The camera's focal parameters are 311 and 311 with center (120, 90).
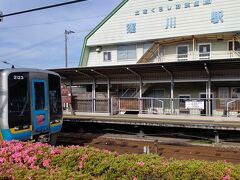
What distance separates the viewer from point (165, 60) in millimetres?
22703

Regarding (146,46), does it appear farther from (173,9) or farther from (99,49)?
(99,49)

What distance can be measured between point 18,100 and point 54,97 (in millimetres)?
1934

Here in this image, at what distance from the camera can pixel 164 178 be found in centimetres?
452

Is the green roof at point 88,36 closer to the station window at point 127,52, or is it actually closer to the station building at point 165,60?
the station building at point 165,60

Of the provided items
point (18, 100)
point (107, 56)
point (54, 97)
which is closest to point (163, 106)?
point (54, 97)

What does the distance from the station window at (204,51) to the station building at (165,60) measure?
0.22ft

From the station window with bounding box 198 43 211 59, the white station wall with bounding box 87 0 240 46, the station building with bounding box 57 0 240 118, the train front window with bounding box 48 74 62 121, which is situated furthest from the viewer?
the station window with bounding box 198 43 211 59

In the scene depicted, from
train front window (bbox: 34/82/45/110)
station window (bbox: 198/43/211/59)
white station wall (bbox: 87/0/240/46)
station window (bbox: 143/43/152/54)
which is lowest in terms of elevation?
train front window (bbox: 34/82/45/110)

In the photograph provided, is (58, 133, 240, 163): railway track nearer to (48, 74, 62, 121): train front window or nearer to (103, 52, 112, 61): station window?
(48, 74, 62, 121): train front window

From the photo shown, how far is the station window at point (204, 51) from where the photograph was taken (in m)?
21.6

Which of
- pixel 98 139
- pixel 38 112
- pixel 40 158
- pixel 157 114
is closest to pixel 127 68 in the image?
pixel 157 114

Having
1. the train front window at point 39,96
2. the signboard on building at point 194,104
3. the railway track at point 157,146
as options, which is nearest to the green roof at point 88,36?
the railway track at point 157,146

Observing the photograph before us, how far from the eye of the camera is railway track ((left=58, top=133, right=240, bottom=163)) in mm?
11539

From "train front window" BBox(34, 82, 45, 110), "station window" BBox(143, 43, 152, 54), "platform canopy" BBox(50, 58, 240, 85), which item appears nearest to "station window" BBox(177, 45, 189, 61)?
"station window" BBox(143, 43, 152, 54)
